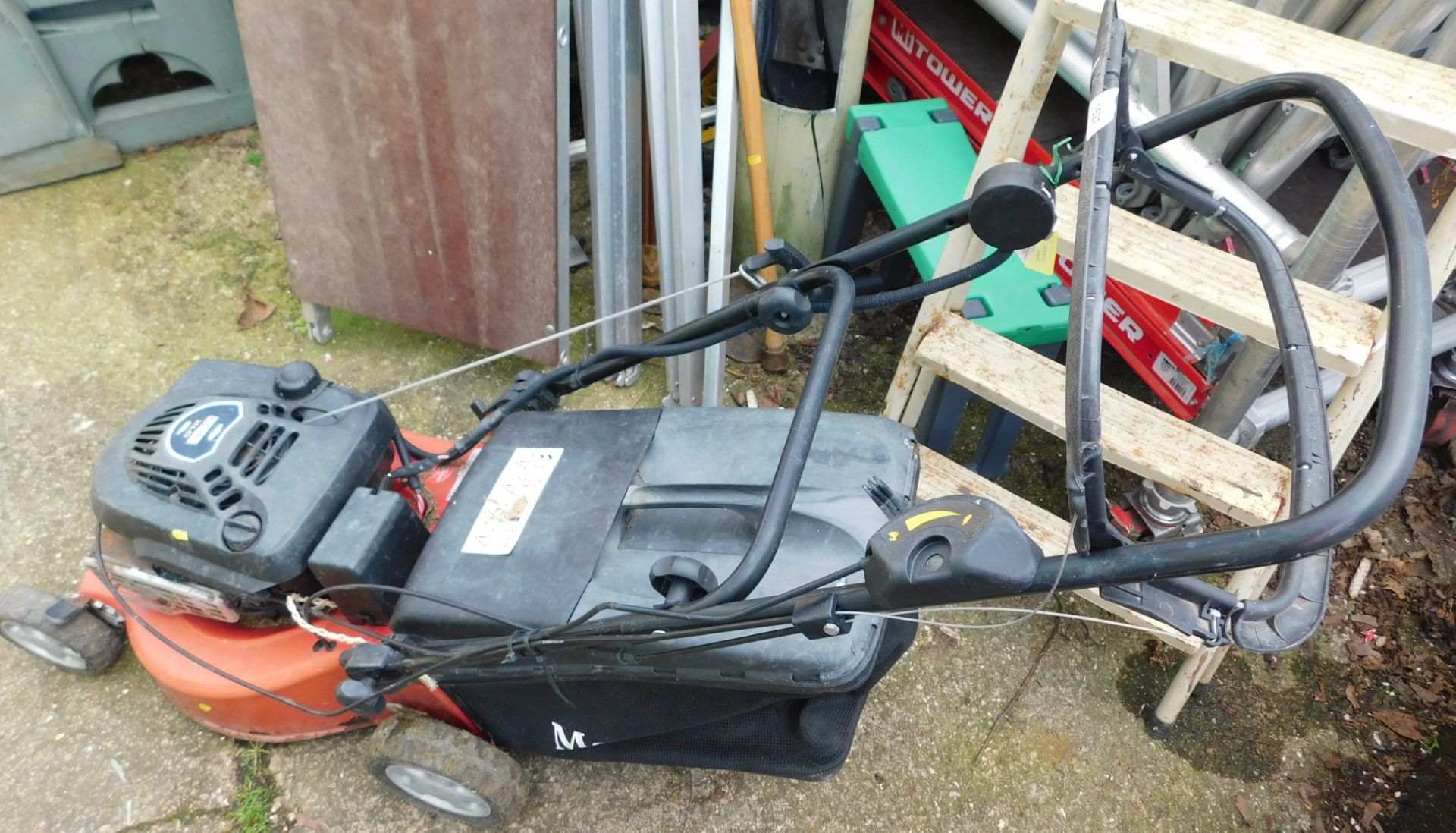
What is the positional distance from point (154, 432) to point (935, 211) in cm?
137

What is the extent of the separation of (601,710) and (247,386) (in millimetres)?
696

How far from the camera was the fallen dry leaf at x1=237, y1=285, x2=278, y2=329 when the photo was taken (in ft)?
7.24

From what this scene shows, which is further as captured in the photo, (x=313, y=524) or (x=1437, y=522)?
(x=1437, y=522)

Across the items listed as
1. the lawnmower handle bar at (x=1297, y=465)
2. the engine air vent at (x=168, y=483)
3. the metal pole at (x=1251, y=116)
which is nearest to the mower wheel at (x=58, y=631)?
the engine air vent at (x=168, y=483)

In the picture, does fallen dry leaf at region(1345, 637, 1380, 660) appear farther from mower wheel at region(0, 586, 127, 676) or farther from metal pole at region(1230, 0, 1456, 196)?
mower wheel at region(0, 586, 127, 676)

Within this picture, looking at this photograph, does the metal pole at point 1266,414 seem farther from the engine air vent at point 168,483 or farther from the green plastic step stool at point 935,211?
the engine air vent at point 168,483

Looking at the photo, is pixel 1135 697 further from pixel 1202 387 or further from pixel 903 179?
pixel 903 179

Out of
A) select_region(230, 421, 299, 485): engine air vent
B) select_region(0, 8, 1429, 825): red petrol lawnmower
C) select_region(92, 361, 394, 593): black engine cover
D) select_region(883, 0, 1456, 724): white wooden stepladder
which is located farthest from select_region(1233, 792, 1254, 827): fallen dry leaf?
select_region(230, 421, 299, 485): engine air vent

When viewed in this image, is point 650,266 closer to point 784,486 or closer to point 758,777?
point 758,777

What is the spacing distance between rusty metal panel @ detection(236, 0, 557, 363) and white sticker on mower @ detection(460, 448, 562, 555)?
2.64 ft

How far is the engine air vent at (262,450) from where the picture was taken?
1173mm

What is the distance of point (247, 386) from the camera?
4.24ft

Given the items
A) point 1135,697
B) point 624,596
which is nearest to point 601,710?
point 624,596

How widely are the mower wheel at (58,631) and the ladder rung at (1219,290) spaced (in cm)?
170
